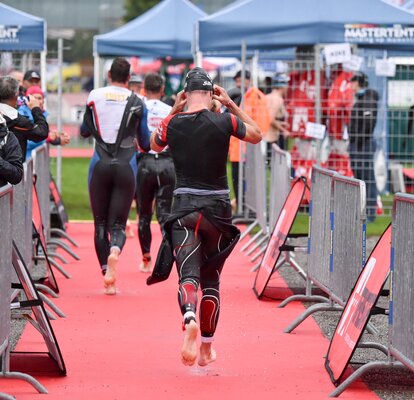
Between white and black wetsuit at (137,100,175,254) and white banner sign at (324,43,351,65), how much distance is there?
5321mm

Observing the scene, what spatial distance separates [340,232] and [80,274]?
502cm

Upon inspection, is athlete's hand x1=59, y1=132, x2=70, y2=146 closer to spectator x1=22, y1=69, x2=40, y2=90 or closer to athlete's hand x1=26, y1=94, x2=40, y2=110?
athlete's hand x1=26, y1=94, x2=40, y2=110

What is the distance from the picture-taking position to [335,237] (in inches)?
369

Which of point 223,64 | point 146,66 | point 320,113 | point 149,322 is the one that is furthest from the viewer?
point 146,66

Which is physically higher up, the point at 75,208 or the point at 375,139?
the point at 375,139

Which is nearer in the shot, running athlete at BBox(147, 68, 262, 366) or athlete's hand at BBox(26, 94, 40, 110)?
running athlete at BBox(147, 68, 262, 366)

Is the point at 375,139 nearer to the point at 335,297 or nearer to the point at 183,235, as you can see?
the point at 335,297

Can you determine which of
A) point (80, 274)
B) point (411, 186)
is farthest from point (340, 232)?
point (411, 186)

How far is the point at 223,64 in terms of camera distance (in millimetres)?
36688

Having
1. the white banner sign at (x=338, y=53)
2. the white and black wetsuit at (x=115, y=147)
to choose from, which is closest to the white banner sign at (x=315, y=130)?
the white banner sign at (x=338, y=53)

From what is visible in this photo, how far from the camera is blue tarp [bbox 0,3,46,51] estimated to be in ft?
62.7

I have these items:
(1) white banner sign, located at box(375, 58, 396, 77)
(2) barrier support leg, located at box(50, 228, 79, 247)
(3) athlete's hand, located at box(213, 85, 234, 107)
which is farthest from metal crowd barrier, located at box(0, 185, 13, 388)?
(1) white banner sign, located at box(375, 58, 396, 77)

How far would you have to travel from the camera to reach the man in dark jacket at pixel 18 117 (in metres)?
9.84

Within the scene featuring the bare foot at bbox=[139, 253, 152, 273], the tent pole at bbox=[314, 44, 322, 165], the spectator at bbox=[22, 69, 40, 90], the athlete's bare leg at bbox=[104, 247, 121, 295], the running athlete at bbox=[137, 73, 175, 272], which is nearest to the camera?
the athlete's bare leg at bbox=[104, 247, 121, 295]
